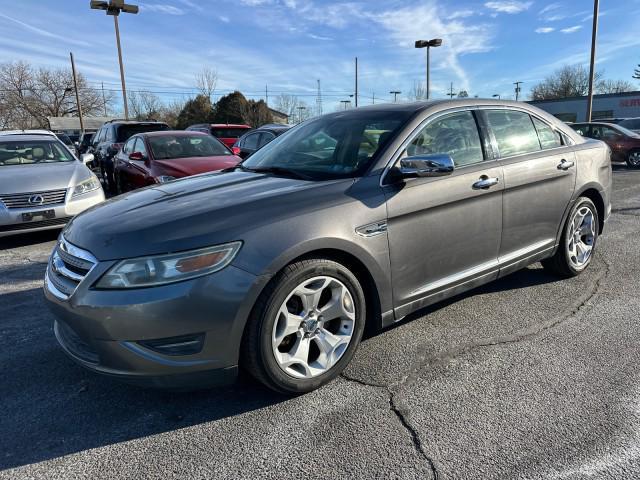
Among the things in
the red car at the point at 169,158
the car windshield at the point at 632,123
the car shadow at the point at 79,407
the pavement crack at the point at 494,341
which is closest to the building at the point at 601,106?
the car windshield at the point at 632,123

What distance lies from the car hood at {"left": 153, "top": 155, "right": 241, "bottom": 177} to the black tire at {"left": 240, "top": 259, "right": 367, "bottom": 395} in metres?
5.07

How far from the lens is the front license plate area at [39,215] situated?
6004mm

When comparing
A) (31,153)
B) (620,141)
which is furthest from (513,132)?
(620,141)

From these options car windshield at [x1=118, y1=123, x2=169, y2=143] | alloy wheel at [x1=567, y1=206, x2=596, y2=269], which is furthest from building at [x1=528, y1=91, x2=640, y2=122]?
alloy wheel at [x1=567, y1=206, x2=596, y2=269]

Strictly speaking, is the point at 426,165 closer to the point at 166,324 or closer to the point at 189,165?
the point at 166,324

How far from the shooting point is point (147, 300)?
2.22m

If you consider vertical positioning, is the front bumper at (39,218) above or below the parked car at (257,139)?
below

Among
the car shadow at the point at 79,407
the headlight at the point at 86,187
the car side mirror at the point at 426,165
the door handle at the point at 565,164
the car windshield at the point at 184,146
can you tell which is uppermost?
the car windshield at the point at 184,146

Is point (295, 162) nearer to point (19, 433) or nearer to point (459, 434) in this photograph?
point (459, 434)

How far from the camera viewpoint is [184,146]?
27.1 feet

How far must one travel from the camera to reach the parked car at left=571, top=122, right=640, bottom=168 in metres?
15.4

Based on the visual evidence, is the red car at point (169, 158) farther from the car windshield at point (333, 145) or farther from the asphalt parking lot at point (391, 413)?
the asphalt parking lot at point (391, 413)

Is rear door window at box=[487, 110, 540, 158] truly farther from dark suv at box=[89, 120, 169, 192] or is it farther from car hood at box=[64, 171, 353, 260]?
dark suv at box=[89, 120, 169, 192]

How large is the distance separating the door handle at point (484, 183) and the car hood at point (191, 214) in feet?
3.39
